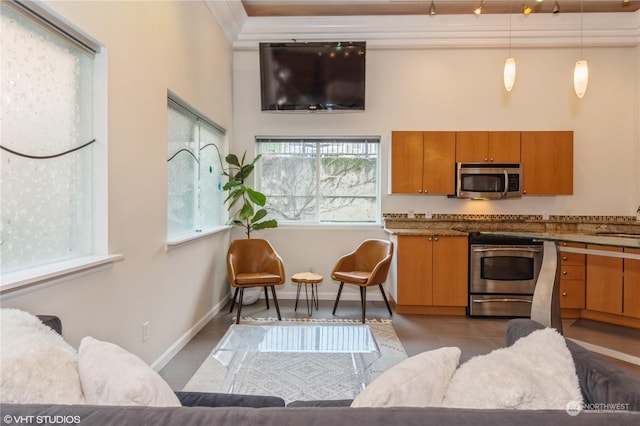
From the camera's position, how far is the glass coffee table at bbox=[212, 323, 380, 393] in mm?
2164

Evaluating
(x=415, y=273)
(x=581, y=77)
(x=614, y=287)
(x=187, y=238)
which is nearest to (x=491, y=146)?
(x=581, y=77)

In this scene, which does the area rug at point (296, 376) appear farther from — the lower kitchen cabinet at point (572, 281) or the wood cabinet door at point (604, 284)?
the wood cabinet door at point (604, 284)

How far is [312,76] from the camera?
166 inches

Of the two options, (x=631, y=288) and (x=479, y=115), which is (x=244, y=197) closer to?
(x=479, y=115)

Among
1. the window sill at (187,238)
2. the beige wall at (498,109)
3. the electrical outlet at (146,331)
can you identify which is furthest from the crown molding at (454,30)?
the electrical outlet at (146,331)

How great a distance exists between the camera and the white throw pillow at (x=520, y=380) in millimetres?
812

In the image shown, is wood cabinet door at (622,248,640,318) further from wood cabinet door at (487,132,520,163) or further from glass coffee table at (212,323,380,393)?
glass coffee table at (212,323,380,393)

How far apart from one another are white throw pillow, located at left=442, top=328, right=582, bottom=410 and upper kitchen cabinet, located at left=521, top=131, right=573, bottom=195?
3.80 meters

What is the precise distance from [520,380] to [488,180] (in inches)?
148

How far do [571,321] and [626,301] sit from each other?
533 mm

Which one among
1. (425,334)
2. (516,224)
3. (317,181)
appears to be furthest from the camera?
(317,181)

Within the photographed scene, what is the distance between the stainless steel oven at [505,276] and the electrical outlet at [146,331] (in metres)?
3.23

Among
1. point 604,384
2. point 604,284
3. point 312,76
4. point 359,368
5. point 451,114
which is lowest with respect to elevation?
point 359,368

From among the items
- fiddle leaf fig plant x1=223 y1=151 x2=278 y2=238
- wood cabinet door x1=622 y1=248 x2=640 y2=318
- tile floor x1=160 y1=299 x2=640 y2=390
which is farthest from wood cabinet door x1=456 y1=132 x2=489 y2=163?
fiddle leaf fig plant x1=223 y1=151 x2=278 y2=238
